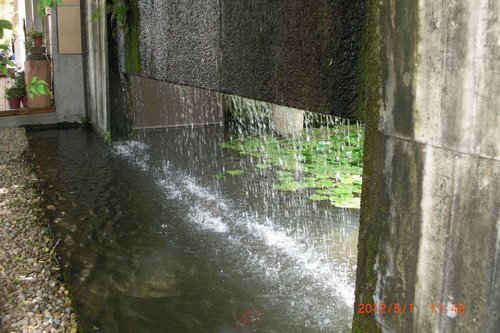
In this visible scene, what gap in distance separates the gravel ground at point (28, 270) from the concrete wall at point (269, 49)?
5.98ft

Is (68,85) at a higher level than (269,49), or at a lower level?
lower

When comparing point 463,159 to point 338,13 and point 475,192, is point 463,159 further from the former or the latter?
point 338,13

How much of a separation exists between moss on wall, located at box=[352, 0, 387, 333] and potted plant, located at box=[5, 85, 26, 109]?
10.7 m

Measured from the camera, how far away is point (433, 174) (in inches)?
67.3

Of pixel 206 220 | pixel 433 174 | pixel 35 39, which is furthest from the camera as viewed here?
pixel 35 39

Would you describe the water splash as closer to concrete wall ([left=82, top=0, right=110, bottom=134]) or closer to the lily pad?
the lily pad

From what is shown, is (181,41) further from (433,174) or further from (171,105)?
(171,105)

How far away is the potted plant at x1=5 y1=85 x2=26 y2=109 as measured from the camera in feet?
36.7

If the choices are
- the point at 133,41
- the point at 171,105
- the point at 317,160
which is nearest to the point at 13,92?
the point at 171,105

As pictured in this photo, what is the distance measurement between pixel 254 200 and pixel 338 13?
353 centimetres

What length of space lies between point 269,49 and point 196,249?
186cm

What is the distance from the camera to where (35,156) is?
814 cm

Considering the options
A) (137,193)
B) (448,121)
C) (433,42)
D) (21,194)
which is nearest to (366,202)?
(448,121)

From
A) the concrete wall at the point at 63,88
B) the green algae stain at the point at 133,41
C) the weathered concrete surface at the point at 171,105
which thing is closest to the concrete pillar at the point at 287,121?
the weathered concrete surface at the point at 171,105
